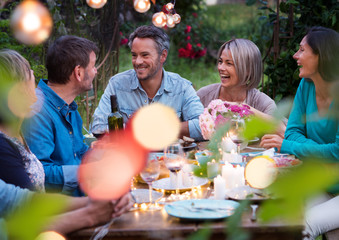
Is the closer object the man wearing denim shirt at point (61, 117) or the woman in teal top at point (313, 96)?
the man wearing denim shirt at point (61, 117)

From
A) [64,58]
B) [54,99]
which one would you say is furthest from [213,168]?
[64,58]

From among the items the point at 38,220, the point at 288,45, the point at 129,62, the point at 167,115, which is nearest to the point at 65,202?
the point at 38,220

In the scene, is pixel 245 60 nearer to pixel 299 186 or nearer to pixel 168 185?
pixel 168 185

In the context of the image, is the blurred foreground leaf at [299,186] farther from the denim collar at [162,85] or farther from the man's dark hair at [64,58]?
the denim collar at [162,85]

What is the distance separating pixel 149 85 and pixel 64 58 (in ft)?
3.26

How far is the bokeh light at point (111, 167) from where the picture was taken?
1.34 meters

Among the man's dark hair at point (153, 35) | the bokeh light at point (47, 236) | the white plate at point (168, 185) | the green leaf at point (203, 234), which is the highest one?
the man's dark hair at point (153, 35)

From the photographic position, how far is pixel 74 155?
6.81ft

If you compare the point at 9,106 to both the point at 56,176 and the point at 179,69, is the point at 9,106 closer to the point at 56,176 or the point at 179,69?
the point at 56,176

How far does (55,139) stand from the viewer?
193 cm

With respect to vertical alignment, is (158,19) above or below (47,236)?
above

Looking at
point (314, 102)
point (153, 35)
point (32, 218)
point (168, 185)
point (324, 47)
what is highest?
point (153, 35)

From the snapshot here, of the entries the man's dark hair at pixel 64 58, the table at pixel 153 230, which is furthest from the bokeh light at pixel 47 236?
the man's dark hair at pixel 64 58

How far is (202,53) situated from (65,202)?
27.4 feet
